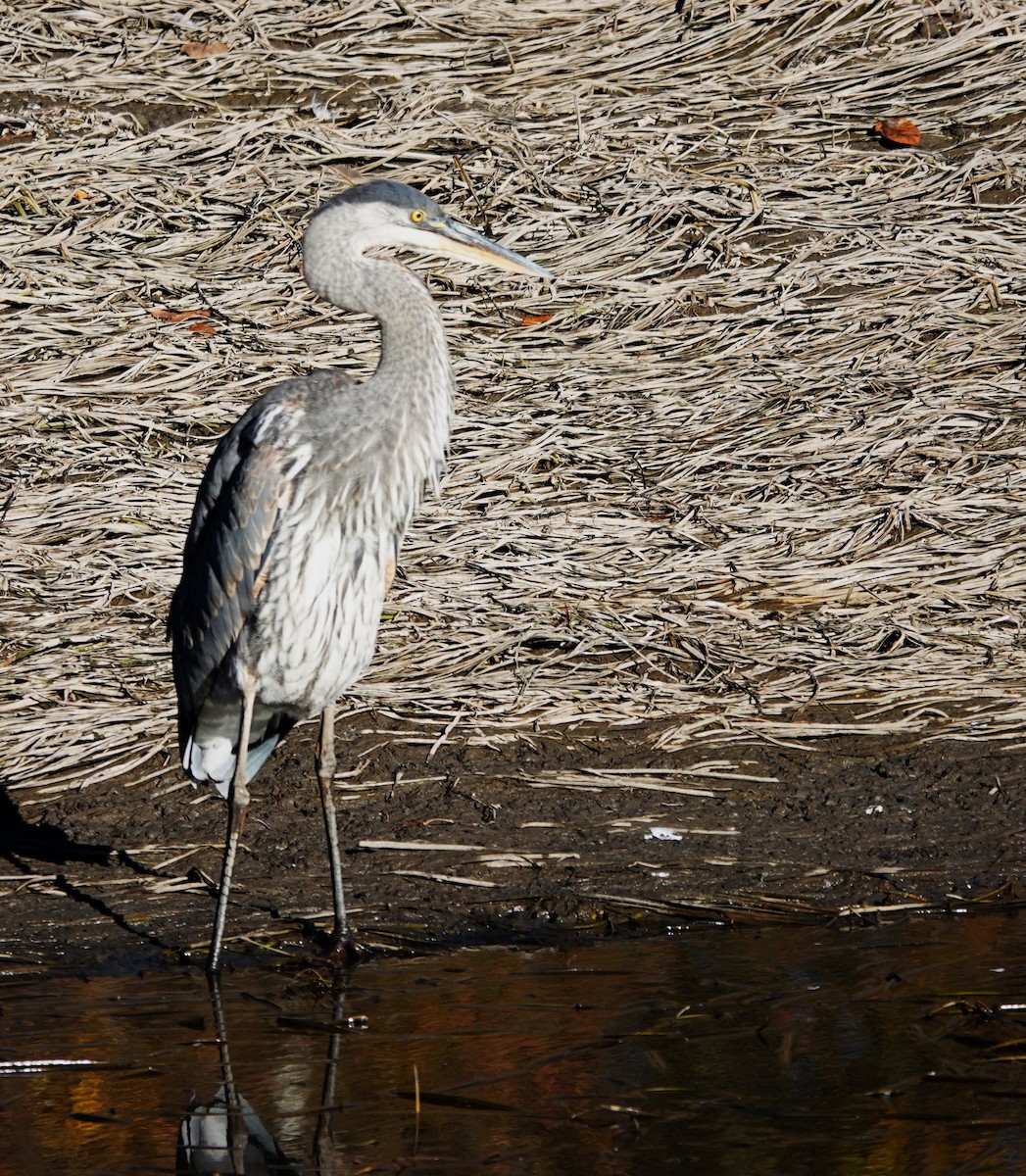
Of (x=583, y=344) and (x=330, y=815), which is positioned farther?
(x=583, y=344)

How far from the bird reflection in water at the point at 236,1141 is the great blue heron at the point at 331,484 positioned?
0.97 m

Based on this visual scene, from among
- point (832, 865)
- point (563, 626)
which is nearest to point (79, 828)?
point (563, 626)

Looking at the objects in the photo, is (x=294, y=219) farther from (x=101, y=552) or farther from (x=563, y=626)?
(x=563, y=626)

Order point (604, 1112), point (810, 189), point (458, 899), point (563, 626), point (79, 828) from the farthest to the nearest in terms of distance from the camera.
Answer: point (810, 189), point (563, 626), point (79, 828), point (458, 899), point (604, 1112)

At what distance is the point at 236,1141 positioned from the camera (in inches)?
141

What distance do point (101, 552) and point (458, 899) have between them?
2717 millimetres

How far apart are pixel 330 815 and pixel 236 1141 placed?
1.36 metres

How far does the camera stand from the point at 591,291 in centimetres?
833

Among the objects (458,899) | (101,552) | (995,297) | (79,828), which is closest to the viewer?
(458,899)

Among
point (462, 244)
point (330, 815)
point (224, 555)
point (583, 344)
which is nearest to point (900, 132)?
point (583, 344)

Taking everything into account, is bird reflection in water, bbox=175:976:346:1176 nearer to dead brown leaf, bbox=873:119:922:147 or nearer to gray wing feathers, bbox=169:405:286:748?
gray wing feathers, bbox=169:405:286:748

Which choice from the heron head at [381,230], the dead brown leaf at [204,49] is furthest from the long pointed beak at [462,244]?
the dead brown leaf at [204,49]

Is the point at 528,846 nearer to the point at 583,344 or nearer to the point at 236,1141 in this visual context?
the point at 236,1141

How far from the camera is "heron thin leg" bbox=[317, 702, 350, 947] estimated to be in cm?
467
